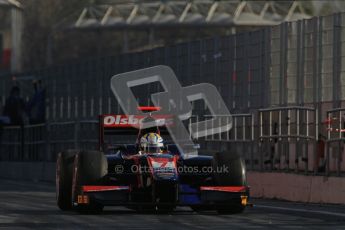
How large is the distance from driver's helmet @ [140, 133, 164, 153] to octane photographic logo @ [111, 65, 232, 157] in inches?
295

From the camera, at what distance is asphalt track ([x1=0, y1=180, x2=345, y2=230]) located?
18.1 metres

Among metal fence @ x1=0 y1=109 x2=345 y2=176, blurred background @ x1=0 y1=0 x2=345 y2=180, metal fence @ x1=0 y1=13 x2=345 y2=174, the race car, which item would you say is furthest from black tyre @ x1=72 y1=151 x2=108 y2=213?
blurred background @ x1=0 y1=0 x2=345 y2=180

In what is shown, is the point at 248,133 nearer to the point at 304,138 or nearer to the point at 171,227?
the point at 304,138

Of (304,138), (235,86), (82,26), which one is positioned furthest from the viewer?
(82,26)

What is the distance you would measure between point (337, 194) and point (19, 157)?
2618cm

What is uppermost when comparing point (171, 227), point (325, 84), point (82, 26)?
point (82, 26)

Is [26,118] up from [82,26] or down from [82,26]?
down

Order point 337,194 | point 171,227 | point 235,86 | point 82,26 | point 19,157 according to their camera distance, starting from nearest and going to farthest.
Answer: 1. point 171,227
2. point 337,194
3. point 235,86
4. point 19,157
5. point 82,26

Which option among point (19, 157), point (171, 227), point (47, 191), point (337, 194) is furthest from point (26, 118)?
point (171, 227)

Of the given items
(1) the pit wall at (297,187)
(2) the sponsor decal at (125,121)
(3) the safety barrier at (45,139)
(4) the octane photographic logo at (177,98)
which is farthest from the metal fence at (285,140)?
(3) the safety barrier at (45,139)

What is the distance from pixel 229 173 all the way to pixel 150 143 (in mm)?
1468

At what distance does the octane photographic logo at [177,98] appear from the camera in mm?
32722

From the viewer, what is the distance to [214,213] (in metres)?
21.3

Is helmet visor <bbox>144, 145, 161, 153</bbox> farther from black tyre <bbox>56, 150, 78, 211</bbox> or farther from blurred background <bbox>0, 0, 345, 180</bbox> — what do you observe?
blurred background <bbox>0, 0, 345, 180</bbox>
